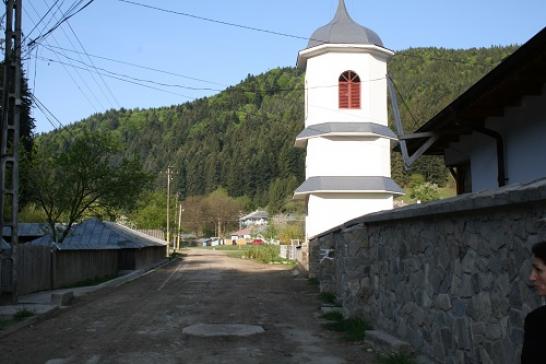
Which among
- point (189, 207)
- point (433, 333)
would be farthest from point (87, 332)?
point (189, 207)

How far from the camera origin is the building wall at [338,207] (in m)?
30.8

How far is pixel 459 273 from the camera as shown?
720cm

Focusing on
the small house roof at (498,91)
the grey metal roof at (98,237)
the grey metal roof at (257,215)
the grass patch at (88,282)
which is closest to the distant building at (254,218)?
the grey metal roof at (257,215)

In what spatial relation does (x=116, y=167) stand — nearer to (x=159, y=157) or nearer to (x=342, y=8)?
(x=342, y=8)

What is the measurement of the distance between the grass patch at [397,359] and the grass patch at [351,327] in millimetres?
1917

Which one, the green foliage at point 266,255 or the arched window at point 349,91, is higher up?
the arched window at point 349,91

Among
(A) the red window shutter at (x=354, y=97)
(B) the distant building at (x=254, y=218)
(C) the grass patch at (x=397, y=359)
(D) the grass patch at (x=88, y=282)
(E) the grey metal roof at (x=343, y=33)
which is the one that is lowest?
(D) the grass patch at (x=88, y=282)

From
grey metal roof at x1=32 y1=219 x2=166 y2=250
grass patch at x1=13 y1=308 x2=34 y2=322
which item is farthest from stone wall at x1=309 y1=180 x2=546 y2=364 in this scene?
grey metal roof at x1=32 y1=219 x2=166 y2=250

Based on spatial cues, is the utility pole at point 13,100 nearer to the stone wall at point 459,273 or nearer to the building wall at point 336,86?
the stone wall at point 459,273

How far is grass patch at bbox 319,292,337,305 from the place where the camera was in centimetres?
1693

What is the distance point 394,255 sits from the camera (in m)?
10.1

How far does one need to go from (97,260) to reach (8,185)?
7276 mm

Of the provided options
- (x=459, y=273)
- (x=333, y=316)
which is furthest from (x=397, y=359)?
(x=333, y=316)

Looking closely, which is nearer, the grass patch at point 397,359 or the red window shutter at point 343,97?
the grass patch at point 397,359
